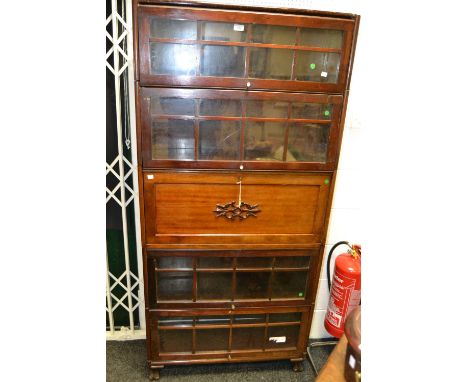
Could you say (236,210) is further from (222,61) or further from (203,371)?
(203,371)

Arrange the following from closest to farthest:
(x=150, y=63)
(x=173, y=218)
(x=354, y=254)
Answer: (x=150, y=63) → (x=173, y=218) → (x=354, y=254)

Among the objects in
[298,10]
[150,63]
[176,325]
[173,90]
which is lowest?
[176,325]

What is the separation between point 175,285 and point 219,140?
875 millimetres

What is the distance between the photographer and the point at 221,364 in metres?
2.08

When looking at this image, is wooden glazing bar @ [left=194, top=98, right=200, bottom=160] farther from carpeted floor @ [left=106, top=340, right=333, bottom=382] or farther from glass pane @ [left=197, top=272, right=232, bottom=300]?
carpeted floor @ [left=106, top=340, right=333, bottom=382]

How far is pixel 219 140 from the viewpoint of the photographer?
1583 mm

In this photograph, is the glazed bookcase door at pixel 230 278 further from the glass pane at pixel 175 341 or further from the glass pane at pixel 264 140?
the glass pane at pixel 264 140

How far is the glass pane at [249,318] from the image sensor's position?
1900 mm

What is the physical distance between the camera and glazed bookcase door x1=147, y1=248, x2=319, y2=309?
174cm

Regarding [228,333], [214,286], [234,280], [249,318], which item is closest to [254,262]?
[234,280]
